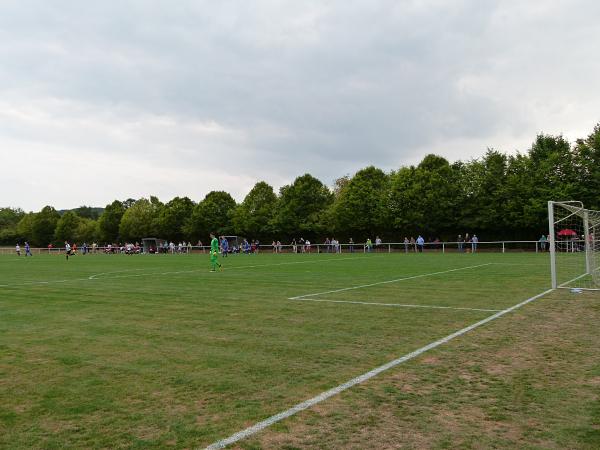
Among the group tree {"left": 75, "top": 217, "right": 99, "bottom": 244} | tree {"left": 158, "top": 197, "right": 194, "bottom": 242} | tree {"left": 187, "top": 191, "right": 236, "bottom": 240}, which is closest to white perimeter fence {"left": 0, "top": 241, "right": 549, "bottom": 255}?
tree {"left": 187, "top": 191, "right": 236, "bottom": 240}

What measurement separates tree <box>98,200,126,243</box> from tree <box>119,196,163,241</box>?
412cm

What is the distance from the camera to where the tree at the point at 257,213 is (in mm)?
68250

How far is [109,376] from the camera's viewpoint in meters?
5.98

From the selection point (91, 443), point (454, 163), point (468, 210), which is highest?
point (454, 163)

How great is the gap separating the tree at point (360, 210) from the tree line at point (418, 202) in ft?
0.39

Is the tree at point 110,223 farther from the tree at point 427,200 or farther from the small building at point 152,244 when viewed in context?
the tree at point 427,200

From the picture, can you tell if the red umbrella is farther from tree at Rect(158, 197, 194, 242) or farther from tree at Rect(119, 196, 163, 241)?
tree at Rect(119, 196, 163, 241)

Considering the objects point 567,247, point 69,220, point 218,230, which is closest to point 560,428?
point 567,247

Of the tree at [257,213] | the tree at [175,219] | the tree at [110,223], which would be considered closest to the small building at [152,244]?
the tree at [175,219]

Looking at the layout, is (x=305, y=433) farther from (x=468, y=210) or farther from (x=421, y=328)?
(x=468, y=210)

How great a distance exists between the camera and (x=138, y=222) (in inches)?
3327

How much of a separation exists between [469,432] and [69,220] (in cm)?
10623

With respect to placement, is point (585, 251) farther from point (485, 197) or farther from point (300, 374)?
point (485, 197)

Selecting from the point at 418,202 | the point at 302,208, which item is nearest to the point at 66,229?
the point at 302,208
